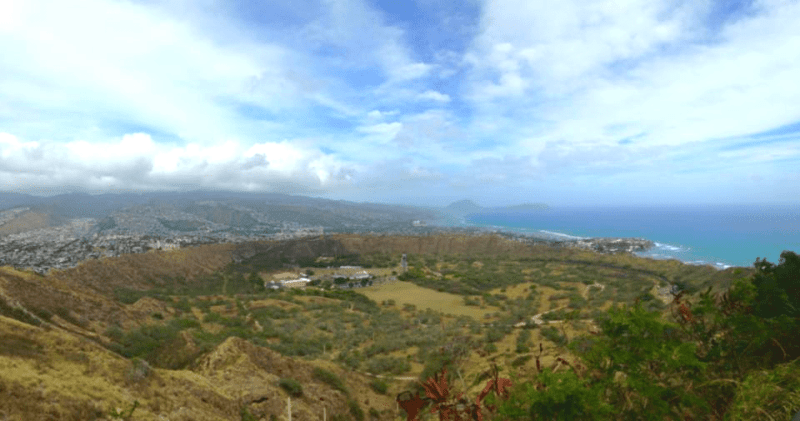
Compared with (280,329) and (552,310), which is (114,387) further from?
(552,310)

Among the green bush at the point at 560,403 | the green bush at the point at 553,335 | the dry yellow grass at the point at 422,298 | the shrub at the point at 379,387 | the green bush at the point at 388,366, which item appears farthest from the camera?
the dry yellow grass at the point at 422,298

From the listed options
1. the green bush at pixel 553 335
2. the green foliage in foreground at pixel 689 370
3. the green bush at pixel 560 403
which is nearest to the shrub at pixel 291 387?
the green foliage in foreground at pixel 689 370

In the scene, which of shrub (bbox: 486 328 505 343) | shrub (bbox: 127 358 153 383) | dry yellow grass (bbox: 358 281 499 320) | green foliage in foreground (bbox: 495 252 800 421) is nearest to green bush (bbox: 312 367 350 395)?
shrub (bbox: 127 358 153 383)

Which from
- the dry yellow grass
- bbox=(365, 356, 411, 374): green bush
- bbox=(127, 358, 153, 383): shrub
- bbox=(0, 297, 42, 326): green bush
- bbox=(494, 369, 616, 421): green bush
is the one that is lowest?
the dry yellow grass

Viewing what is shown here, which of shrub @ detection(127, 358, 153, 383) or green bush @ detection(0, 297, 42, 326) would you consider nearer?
shrub @ detection(127, 358, 153, 383)

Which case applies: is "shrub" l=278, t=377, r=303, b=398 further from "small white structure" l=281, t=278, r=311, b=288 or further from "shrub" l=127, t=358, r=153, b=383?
"small white structure" l=281, t=278, r=311, b=288

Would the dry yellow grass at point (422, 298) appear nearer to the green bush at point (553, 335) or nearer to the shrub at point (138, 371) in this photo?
the green bush at point (553, 335)
